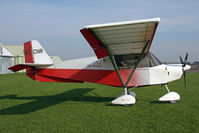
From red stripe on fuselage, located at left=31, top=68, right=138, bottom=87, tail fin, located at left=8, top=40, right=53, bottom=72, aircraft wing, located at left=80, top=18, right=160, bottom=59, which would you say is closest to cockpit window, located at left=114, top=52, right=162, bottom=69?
red stripe on fuselage, located at left=31, top=68, right=138, bottom=87

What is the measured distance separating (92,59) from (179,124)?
485cm

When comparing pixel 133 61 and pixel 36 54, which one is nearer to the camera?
pixel 133 61

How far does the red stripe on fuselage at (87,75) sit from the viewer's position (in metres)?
7.53

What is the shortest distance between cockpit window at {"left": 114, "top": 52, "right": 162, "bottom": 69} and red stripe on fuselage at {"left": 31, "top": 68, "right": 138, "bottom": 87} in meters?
0.26

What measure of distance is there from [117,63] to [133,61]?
2.30 ft

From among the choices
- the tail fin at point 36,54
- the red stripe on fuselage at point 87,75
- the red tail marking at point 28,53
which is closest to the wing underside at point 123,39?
the red stripe on fuselage at point 87,75

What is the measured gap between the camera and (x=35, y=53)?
870 cm

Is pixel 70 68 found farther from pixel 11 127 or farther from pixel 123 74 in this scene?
pixel 11 127

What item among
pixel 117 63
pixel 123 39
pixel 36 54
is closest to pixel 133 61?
pixel 117 63

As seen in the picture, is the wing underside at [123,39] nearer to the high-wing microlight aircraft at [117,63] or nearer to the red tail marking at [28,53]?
the high-wing microlight aircraft at [117,63]

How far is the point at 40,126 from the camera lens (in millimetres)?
4734

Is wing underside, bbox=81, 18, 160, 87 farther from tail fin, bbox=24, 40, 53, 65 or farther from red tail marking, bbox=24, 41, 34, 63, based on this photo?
red tail marking, bbox=24, 41, 34, 63

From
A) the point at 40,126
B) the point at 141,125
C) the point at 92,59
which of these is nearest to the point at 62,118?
the point at 40,126

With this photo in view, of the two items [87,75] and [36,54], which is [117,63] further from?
[36,54]
